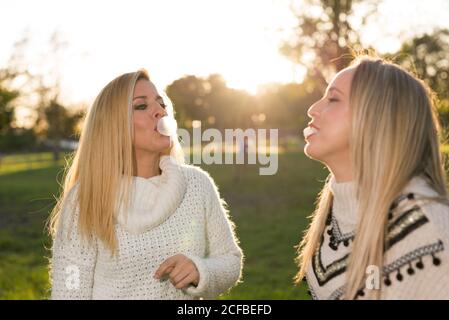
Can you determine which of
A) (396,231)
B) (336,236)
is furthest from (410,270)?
(336,236)

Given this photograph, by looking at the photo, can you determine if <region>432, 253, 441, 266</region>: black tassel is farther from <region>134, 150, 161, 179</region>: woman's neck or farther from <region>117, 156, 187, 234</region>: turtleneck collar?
<region>134, 150, 161, 179</region>: woman's neck

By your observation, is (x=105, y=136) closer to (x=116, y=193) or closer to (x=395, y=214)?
(x=116, y=193)

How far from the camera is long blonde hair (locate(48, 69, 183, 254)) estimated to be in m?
3.25

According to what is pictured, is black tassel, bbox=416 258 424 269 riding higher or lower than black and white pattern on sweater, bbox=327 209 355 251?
lower

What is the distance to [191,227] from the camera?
3.48 meters

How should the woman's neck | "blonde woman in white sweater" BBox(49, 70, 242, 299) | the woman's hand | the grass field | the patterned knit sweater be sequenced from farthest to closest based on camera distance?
the grass field
the woman's neck
"blonde woman in white sweater" BBox(49, 70, 242, 299)
the woman's hand
the patterned knit sweater

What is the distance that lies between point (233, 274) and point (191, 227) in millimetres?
368

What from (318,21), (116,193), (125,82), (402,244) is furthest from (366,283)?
(318,21)

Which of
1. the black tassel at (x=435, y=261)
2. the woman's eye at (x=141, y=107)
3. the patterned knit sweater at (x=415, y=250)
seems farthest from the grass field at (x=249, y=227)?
the black tassel at (x=435, y=261)

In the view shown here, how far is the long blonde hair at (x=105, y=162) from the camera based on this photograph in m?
3.25

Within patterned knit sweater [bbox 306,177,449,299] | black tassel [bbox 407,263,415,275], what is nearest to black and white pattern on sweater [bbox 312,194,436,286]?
patterned knit sweater [bbox 306,177,449,299]

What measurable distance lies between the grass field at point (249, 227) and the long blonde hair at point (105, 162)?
1351mm

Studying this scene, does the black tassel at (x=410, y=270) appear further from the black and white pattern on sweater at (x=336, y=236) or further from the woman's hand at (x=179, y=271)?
the woman's hand at (x=179, y=271)

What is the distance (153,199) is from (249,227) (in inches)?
386
